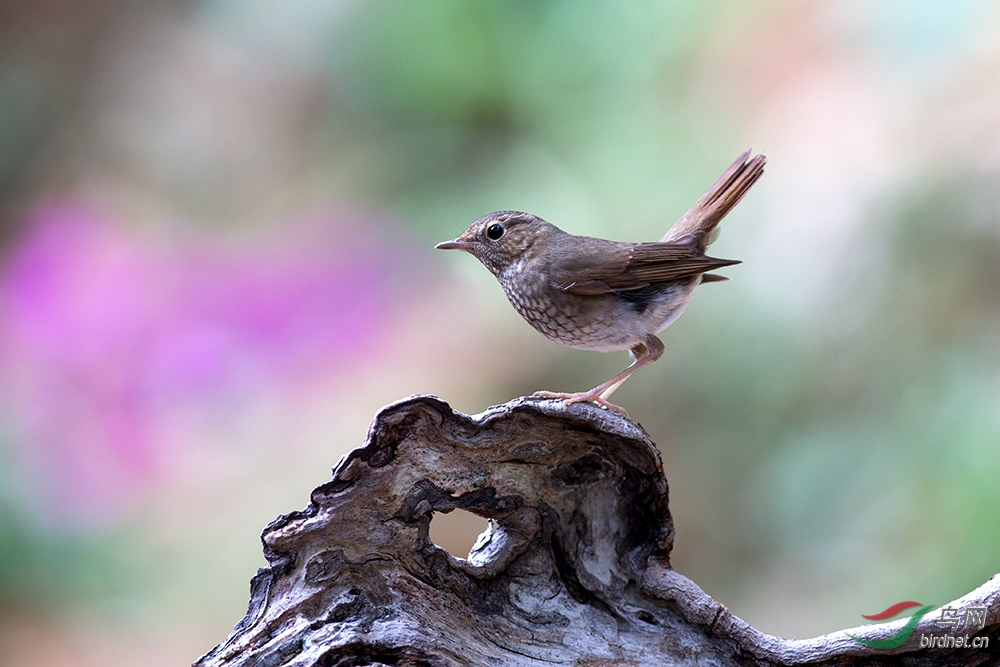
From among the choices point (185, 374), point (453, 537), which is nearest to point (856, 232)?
point (453, 537)

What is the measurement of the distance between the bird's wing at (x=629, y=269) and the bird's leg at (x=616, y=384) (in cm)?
23

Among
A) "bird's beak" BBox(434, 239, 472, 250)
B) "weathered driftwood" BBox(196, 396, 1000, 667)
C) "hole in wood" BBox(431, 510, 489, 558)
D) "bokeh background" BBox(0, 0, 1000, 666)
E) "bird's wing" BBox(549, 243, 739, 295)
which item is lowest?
"weathered driftwood" BBox(196, 396, 1000, 667)

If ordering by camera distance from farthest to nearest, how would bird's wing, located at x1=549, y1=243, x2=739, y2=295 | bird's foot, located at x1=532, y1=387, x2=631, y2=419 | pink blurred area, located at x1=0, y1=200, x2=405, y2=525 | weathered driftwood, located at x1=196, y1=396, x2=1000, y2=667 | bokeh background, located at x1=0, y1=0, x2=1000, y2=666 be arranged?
1. pink blurred area, located at x1=0, y1=200, x2=405, y2=525
2. bokeh background, located at x1=0, y1=0, x2=1000, y2=666
3. bird's wing, located at x1=549, y1=243, x2=739, y2=295
4. bird's foot, located at x1=532, y1=387, x2=631, y2=419
5. weathered driftwood, located at x1=196, y1=396, x2=1000, y2=667

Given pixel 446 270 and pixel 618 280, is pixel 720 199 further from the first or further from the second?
pixel 446 270

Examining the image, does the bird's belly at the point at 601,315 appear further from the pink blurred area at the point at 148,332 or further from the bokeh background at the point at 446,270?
the pink blurred area at the point at 148,332

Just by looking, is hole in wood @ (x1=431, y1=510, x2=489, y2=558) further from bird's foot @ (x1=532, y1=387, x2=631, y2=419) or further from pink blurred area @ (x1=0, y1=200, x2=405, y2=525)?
bird's foot @ (x1=532, y1=387, x2=631, y2=419)

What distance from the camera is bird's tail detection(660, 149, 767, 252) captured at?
338 centimetres

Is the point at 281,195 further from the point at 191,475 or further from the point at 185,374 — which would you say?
the point at 191,475

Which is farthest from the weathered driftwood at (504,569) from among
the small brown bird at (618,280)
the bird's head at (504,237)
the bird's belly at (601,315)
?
the bird's head at (504,237)

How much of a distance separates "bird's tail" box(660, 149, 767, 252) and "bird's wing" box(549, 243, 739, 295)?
15 centimetres

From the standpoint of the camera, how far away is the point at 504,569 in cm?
277

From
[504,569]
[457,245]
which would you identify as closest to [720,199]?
[457,245]

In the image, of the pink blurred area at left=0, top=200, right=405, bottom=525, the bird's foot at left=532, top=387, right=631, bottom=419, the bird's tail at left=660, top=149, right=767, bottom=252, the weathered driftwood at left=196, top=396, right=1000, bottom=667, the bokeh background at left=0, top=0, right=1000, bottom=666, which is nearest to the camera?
the weathered driftwood at left=196, top=396, right=1000, bottom=667

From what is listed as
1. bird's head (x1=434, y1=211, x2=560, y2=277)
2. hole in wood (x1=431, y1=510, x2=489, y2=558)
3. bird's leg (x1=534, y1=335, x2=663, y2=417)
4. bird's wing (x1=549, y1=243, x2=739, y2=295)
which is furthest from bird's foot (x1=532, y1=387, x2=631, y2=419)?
hole in wood (x1=431, y1=510, x2=489, y2=558)
